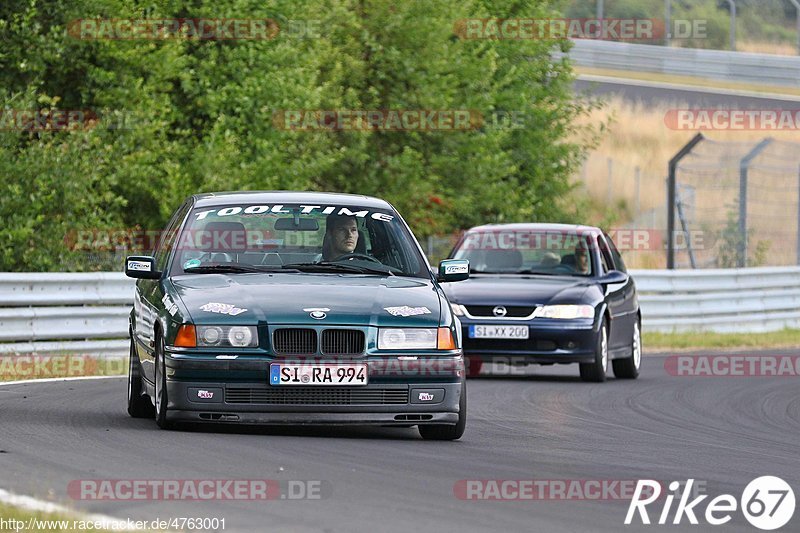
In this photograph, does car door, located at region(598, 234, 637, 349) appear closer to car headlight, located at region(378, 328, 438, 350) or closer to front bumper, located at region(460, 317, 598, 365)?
front bumper, located at region(460, 317, 598, 365)

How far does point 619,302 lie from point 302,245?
652cm

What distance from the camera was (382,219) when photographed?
11.2 metres

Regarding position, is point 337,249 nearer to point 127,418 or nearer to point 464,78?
point 127,418

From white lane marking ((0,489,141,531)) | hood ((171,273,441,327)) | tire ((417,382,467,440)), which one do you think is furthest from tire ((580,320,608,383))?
white lane marking ((0,489,141,531))

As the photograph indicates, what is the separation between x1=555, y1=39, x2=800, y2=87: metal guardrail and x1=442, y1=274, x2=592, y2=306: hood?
129ft

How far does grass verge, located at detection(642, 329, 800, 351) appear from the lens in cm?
2294

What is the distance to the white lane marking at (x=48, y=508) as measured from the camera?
6570mm

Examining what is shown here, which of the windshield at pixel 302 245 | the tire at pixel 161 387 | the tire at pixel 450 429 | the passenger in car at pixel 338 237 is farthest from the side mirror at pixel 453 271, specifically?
the tire at pixel 161 387

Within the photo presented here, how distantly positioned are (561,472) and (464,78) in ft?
73.3

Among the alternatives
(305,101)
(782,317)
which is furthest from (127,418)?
(782,317)

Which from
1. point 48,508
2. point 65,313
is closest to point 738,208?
point 65,313

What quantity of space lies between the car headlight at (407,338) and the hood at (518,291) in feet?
20.7

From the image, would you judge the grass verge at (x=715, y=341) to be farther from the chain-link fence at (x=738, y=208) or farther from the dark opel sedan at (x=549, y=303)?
the dark opel sedan at (x=549, y=303)

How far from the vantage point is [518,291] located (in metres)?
16.3
